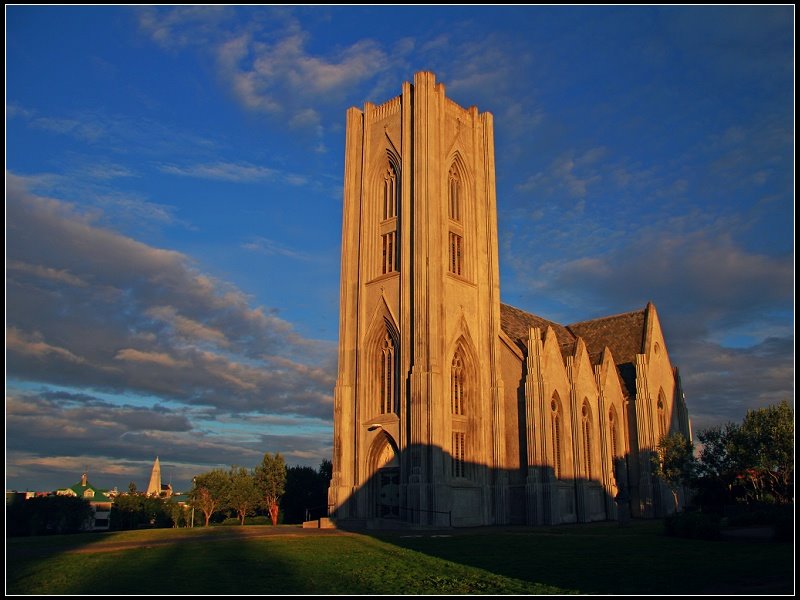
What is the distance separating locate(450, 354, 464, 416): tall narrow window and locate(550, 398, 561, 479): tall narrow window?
7053 mm

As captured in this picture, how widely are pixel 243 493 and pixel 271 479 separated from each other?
4.74 m

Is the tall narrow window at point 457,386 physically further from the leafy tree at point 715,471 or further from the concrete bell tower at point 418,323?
the leafy tree at point 715,471

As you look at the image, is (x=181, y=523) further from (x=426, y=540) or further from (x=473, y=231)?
(x=426, y=540)

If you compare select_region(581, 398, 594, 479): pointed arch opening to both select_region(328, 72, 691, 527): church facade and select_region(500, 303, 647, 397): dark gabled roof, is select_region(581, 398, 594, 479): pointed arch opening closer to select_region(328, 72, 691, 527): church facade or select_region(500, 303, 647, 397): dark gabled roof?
select_region(328, 72, 691, 527): church facade

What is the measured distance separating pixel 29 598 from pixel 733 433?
39.7 meters

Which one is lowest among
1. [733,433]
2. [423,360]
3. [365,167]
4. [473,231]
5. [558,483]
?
[558,483]

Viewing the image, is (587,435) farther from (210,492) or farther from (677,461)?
(210,492)

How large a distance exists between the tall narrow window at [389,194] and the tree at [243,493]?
35.5 meters

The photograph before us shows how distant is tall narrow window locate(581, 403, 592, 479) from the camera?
175 ft

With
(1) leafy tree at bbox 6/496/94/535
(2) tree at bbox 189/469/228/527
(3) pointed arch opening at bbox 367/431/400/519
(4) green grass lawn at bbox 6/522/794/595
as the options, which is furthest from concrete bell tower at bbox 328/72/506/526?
(1) leafy tree at bbox 6/496/94/535

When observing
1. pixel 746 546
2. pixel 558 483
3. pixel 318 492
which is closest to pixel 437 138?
pixel 558 483

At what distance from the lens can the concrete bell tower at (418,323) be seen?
4450 centimetres

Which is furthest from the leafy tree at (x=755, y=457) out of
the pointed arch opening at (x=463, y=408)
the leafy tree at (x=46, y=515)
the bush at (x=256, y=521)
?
the leafy tree at (x=46, y=515)

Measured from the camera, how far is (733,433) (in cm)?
4159
